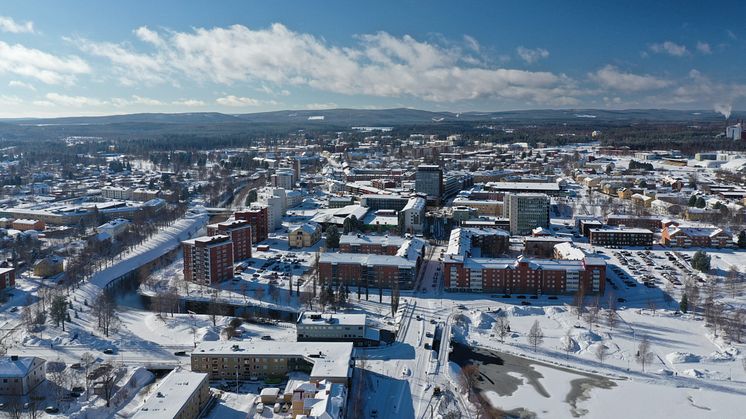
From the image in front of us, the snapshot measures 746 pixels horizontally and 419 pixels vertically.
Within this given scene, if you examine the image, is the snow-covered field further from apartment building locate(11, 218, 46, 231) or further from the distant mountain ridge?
the distant mountain ridge

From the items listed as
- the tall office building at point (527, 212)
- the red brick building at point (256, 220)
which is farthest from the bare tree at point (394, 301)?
the tall office building at point (527, 212)

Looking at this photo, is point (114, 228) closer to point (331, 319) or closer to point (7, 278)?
point (7, 278)

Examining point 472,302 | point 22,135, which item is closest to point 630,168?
→ point 472,302

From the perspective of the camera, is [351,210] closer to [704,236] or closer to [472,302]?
[472,302]

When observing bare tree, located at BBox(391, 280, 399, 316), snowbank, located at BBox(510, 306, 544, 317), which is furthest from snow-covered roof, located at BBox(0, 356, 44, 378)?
snowbank, located at BBox(510, 306, 544, 317)

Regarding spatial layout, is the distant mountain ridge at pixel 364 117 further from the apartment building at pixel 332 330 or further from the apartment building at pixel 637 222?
the apartment building at pixel 332 330

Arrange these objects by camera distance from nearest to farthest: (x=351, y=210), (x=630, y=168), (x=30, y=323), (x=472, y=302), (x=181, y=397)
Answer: (x=181, y=397) → (x=30, y=323) → (x=472, y=302) → (x=351, y=210) → (x=630, y=168)
